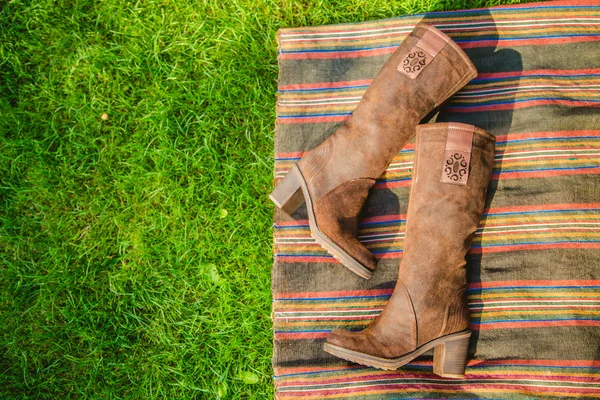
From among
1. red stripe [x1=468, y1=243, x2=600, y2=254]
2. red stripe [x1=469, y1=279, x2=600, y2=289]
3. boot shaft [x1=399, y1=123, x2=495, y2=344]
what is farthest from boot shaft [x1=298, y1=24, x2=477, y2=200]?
red stripe [x1=469, y1=279, x2=600, y2=289]

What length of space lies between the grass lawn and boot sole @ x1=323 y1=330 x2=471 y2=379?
0.55 metres

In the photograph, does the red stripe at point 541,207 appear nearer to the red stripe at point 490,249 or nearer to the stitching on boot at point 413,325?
the red stripe at point 490,249

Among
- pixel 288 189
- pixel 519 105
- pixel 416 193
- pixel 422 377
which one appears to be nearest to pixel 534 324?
pixel 422 377

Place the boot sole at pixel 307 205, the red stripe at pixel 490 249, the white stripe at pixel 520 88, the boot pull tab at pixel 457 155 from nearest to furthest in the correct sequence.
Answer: the boot pull tab at pixel 457 155, the boot sole at pixel 307 205, the red stripe at pixel 490 249, the white stripe at pixel 520 88

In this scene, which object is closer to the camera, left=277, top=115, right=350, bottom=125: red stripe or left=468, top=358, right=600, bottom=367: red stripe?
left=468, top=358, right=600, bottom=367: red stripe

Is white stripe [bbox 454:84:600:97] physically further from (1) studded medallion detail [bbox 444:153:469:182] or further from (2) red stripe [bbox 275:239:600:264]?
(2) red stripe [bbox 275:239:600:264]

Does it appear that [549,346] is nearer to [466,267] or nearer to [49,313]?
[466,267]

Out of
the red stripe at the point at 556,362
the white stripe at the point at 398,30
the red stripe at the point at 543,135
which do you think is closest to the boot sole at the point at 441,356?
the red stripe at the point at 556,362

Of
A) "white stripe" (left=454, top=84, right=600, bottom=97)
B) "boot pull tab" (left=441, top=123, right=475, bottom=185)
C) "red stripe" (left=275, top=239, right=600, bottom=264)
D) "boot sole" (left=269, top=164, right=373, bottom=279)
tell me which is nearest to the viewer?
"boot pull tab" (left=441, top=123, right=475, bottom=185)

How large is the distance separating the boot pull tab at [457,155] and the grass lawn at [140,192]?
100cm

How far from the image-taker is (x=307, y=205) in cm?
216

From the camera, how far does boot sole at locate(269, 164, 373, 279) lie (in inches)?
85.1

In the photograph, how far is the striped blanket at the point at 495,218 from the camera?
7.24ft

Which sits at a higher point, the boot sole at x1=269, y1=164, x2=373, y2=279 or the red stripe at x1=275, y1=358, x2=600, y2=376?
the boot sole at x1=269, y1=164, x2=373, y2=279
